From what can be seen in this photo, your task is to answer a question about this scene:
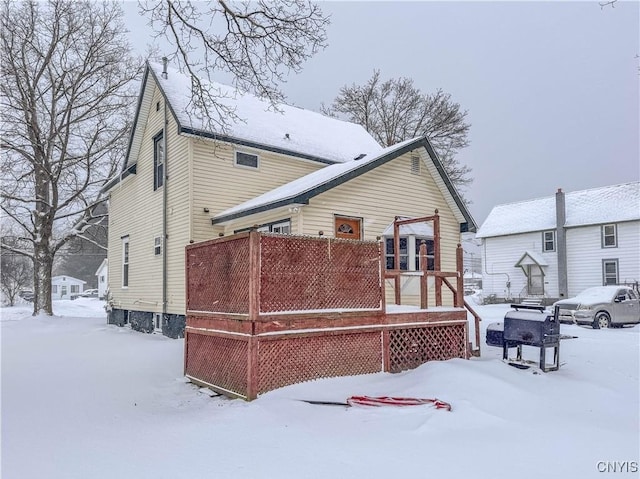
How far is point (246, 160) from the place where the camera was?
44.7 ft

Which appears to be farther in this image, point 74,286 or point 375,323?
point 74,286

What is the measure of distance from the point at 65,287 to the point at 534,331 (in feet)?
217

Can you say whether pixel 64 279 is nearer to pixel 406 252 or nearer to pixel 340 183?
pixel 406 252

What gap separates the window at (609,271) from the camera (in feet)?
81.0

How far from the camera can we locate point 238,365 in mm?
6207

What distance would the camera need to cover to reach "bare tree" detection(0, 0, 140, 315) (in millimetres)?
20062

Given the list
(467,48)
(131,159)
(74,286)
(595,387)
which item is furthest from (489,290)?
(74,286)

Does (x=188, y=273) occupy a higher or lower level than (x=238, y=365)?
higher

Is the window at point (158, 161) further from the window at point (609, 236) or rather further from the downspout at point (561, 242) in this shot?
the window at point (609, 236)

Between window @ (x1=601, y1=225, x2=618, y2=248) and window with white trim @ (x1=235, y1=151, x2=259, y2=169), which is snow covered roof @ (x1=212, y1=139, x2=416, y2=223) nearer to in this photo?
window with white trim @ (x1=235, y1=151, x2=259, y2=169)

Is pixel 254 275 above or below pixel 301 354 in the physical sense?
above

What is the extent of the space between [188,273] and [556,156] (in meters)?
55.8

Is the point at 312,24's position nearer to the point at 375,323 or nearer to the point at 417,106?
the point at 375,323

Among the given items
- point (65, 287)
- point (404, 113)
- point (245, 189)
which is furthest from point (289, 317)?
point (65, 287)
